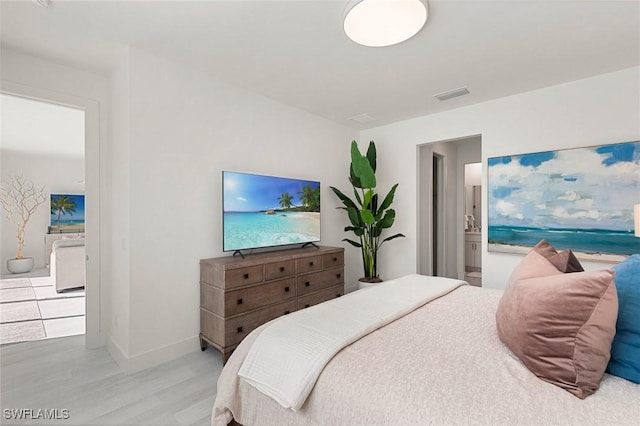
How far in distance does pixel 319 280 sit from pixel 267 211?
963mm

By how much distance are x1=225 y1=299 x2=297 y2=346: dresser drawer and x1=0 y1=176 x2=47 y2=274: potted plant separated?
6533mm

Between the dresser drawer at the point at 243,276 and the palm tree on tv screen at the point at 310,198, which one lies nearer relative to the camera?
the dresser drawer at the point at 243,276

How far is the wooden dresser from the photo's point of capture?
2.49m

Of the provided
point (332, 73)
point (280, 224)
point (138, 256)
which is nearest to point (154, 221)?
point (138, 256)

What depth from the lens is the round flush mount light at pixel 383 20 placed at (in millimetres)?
1758

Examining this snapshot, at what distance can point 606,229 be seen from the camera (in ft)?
8.92

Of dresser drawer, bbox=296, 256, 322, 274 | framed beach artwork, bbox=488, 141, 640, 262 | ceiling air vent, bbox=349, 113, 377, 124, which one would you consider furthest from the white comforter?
ceiling air vent, bbox=349, 113, 377, 124

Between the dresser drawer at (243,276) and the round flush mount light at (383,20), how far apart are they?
1998 millimetres

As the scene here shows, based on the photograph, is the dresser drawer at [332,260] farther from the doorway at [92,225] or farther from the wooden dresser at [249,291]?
the doorway at [92,225]

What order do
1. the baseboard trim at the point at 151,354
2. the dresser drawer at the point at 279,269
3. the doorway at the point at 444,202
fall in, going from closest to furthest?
the baseboard trim at the point at 151,354
the dresser drawer at the point at 279,269
the doorway at the point at 444,202

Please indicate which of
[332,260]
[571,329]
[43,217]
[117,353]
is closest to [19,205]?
[43,217]

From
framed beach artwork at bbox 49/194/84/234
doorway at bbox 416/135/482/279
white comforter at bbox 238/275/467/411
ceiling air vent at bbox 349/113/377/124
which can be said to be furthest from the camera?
framed beach artwork at bbox 49/194/84/234

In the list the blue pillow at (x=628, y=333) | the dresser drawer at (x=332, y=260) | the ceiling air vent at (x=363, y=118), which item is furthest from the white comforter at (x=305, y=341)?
the ceiling air vent at (x=363, y=118)

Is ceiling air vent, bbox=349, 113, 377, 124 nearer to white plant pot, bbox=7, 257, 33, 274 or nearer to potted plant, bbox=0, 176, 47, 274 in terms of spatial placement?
potted plant, bbox=0, 176, 47, 274
